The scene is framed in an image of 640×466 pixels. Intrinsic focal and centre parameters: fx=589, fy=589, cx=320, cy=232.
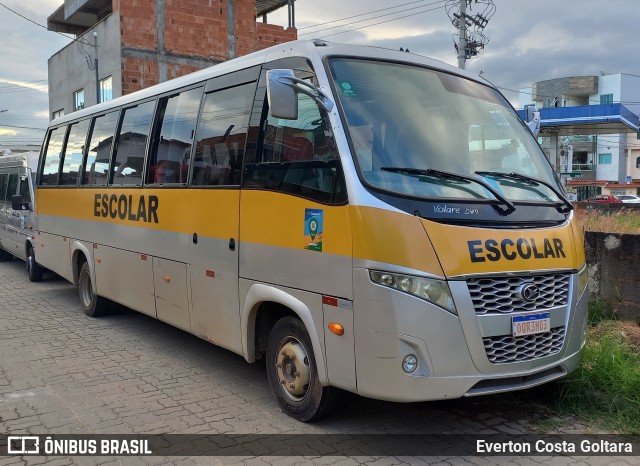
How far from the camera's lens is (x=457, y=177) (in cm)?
421

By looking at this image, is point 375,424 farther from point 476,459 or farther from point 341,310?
point 341,310

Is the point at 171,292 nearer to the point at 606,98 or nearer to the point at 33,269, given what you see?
the point at 33,269

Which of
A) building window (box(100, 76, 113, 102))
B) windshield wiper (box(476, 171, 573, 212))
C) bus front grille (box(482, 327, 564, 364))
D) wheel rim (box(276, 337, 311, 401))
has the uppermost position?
building window (box(100, 76, 113, 102))

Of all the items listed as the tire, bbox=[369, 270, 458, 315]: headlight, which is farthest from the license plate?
the tire

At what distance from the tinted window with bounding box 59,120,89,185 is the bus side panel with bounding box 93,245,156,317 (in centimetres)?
161

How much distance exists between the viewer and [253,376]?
591 cm

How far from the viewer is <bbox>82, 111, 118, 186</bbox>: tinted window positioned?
26.5 feet

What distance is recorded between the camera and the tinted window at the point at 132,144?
7.05m

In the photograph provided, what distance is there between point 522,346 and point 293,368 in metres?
1.75

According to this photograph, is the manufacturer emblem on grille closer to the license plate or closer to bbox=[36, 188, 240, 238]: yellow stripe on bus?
the license plate

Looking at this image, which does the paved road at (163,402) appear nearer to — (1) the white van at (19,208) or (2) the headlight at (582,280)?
(2) the headlight at (582,280)

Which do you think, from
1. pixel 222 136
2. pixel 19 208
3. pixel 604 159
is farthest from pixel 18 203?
pixel 604 159

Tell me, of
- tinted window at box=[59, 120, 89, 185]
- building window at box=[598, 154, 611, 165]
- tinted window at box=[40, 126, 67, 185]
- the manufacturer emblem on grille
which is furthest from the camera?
building window at box=[598, 154, 611, 165]

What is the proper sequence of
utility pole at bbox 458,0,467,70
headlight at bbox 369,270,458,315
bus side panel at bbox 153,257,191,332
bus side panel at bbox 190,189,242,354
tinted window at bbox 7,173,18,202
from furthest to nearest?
utility pole at bbox 458,0,467,70 → tinted window at bbox 7,173,18,202 → bus side panel at bbox 153,257,191,332 → bus side panel at bbox 190,189,242,354 → headlight at bbox 369,270,458,315
